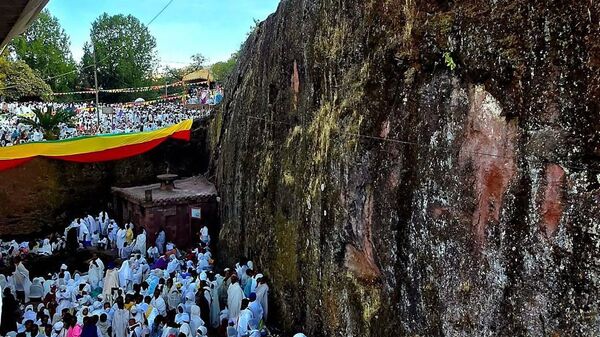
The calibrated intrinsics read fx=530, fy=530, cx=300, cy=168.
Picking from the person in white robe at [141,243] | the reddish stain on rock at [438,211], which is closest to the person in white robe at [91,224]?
the person in white robe at [141,243]

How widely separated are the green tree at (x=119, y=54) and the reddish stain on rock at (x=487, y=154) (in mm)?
41790

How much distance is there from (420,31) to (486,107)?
155 cm

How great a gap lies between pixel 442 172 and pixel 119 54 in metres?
45.9

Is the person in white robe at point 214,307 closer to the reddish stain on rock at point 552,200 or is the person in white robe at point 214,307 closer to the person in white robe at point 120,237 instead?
the person in white robe at point 120,237

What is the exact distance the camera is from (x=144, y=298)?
1025 centimetres

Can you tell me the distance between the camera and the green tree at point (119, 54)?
45.7 m

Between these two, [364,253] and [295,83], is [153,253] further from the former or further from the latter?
[364,253]

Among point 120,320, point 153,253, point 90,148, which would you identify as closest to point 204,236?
point 153,253

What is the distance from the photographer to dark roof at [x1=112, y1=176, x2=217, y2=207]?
50.7 ft

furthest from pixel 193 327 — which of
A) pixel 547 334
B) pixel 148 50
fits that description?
pixel 148 50

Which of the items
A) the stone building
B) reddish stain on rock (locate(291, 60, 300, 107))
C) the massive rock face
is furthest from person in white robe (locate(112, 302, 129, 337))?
the stone building

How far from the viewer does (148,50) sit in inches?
2121

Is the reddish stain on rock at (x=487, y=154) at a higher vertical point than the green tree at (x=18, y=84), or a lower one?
lower

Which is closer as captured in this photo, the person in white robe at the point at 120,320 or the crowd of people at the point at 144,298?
the crowd of people at the point at 144,298
